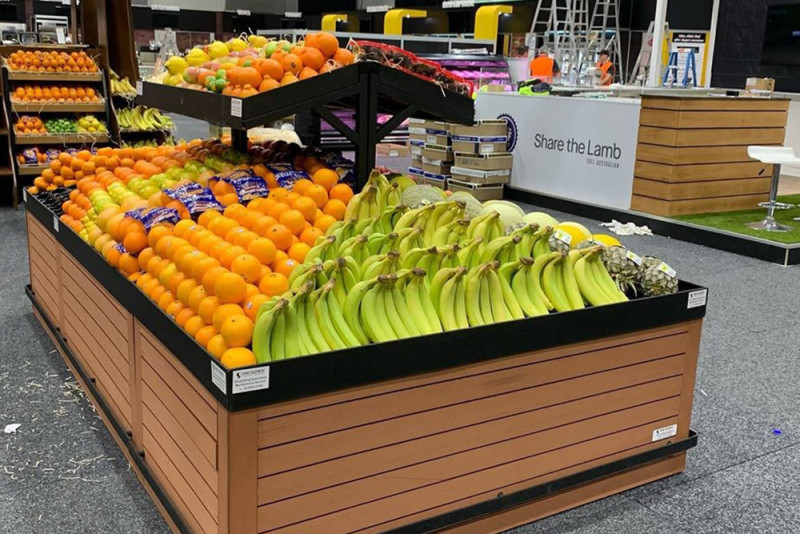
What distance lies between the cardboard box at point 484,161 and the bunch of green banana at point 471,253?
6328mm

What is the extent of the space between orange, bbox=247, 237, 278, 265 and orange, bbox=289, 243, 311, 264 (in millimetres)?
106

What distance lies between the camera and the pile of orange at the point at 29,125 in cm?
750

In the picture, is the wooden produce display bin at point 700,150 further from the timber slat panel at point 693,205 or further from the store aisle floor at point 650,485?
the store aisle floor at point 650,485

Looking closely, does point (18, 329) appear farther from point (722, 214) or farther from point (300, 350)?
point (722, 214)

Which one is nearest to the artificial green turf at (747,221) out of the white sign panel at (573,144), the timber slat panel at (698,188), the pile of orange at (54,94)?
the timber slat panel at (698,188)

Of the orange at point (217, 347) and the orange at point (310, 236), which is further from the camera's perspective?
the orange at point (310, 236)

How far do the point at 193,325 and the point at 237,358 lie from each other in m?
0.33

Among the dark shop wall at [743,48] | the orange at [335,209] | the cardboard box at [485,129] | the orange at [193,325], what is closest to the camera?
the orange at [193,325]

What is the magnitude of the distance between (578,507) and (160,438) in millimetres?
1476

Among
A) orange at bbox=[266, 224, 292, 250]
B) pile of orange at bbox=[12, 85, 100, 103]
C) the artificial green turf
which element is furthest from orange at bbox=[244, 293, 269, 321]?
pile of orange at bbox=[12, 85, 100, 103]

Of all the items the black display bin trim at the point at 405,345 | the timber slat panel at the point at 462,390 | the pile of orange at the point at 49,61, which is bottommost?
the timber slat panel at the point at 462,390

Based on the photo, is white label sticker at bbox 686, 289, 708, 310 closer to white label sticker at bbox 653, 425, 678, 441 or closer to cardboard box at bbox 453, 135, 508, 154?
white label sticker at bbox 653, 425, 678, 441

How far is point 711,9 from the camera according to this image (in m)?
13.2

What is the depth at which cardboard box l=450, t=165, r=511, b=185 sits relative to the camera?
895cm
